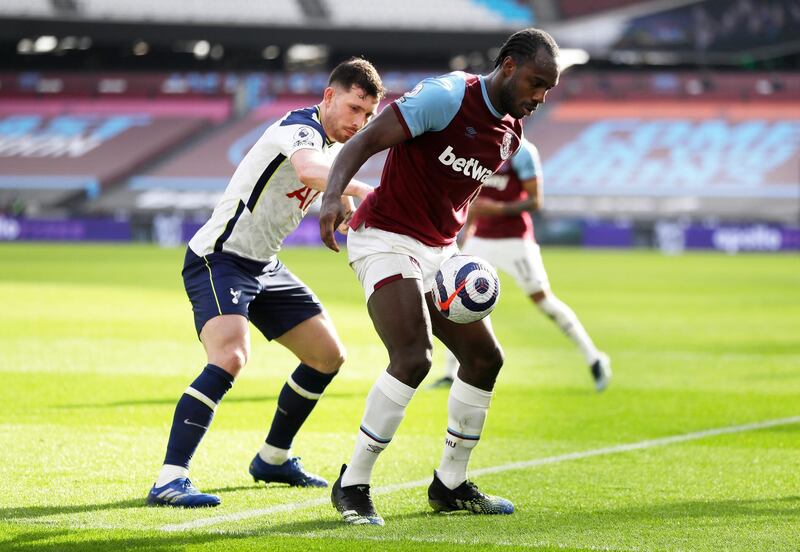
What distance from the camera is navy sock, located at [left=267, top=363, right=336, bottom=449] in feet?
22.2

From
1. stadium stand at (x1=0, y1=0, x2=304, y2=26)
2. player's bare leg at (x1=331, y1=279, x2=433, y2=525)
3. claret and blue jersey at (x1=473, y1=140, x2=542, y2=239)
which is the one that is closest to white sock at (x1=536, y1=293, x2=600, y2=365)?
claret and blue jersey at (x1=473, y1=140, x2=542, y2=239)

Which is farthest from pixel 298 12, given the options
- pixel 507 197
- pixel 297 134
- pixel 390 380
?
pixel 390 380

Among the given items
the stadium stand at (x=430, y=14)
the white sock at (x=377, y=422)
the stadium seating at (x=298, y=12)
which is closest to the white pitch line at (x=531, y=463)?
the white sock at (x=377, y=422)

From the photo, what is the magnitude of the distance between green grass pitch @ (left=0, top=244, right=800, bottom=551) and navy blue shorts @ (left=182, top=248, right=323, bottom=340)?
3.04ft

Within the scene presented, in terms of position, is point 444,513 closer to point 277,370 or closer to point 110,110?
point 277,370

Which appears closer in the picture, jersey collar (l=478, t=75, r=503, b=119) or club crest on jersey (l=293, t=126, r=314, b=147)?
jersey collar (l=478, t=75, r=503, b=119)

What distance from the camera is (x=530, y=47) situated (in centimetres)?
558

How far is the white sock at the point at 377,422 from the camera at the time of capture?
222 inches

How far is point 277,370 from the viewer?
1255 centimetres

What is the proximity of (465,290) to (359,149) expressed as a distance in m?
0.85

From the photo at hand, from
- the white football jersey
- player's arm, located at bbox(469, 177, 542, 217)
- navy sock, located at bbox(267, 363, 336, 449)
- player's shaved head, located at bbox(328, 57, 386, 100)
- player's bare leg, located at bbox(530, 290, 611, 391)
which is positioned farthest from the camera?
player's arm, located at bbox(469, 177, 542, 217)

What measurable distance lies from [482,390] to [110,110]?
53.6 meters

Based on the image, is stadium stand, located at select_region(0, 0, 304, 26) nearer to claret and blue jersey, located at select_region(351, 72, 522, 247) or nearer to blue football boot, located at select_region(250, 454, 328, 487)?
blue football boot, located at select_region(250, 454, 328, 487)

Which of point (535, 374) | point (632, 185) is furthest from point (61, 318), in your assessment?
point (632, 185)
